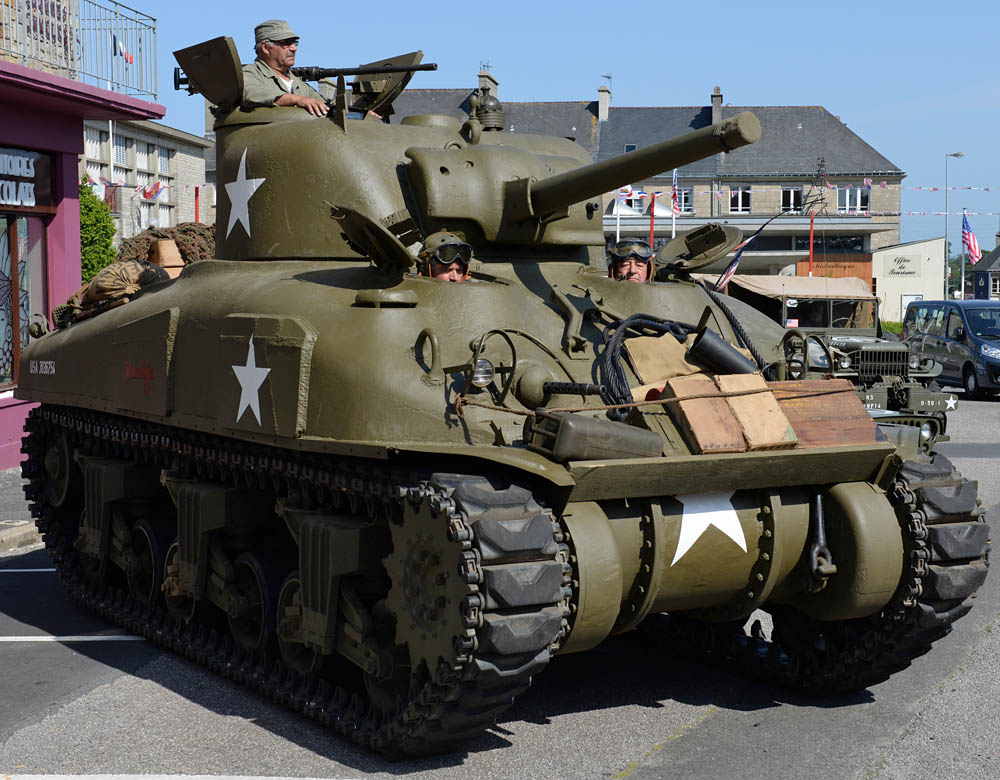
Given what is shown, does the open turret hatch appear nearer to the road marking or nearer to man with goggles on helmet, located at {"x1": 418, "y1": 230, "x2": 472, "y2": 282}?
man with goggles on helmet, located at {"x1": 418, "y1": 230, "x2": 472, "y2": 282}

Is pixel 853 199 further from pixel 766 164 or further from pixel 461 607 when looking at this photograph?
pixel 461 607

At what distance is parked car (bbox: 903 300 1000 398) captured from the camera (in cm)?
2588

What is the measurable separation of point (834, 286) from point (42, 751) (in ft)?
62.3

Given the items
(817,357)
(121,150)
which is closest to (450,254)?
(817,357)

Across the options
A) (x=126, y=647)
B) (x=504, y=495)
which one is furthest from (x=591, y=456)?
(x=126, y=647)

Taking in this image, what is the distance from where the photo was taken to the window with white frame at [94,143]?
1113 inches

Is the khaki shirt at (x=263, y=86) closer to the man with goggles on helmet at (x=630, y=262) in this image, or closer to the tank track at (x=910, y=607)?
the man with goggles on helmet at (x=630, y=262)

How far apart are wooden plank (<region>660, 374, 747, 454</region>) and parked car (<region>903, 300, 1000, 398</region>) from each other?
67.0ft

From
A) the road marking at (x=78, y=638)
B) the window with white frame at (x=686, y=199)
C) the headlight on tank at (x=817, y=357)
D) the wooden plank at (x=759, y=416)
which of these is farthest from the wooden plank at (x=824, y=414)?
the window with white frame at (x=686, y=199)

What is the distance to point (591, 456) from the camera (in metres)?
5.72

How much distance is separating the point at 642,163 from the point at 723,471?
159cm

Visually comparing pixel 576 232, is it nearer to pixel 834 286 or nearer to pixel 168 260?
pixel 168 260

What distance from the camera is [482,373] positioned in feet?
Answer: 20.0

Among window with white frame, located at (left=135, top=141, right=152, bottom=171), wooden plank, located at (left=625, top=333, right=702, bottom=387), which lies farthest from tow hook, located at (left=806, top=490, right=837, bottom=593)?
window with white frame, located at (left=135, top=141, right=152, bottom=171)
